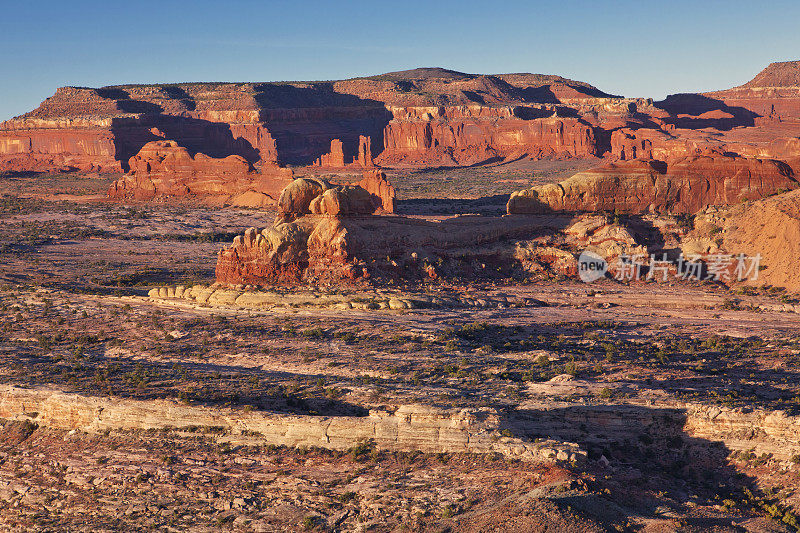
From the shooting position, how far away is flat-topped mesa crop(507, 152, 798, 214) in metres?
44.5

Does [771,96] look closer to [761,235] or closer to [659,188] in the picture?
[659,188]

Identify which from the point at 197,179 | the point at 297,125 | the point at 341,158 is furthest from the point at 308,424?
the point at 297,125

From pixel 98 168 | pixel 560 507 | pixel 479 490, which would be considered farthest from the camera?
pixel 98 168

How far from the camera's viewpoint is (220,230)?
226ft

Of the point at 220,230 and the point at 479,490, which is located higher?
the point at 220,230

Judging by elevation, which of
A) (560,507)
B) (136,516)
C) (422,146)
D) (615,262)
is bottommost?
(136,516)

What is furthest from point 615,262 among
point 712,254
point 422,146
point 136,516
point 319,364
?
point 422,146

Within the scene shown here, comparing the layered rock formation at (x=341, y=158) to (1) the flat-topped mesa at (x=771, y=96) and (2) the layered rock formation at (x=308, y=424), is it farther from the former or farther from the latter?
(2) the layered rock formation at (x=308, y=424)

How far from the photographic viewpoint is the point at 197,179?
287 ft

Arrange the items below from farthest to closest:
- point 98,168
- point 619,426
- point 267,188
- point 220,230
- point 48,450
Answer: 1. point 98,168
2. point 267,188
3. point 220,230
4. point 48,450
5. point 619,426

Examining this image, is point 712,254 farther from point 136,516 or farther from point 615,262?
point 136,516

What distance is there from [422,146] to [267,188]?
256 feet

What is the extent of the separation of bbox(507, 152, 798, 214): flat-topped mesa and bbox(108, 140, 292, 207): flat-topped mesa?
37.3m

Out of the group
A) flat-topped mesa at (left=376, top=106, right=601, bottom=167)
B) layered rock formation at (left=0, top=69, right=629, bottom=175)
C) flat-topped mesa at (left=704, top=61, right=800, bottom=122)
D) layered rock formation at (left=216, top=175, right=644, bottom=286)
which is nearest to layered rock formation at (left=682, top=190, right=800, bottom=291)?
layered rock formation at (left=216, top=175, right=644, bottom=286)
